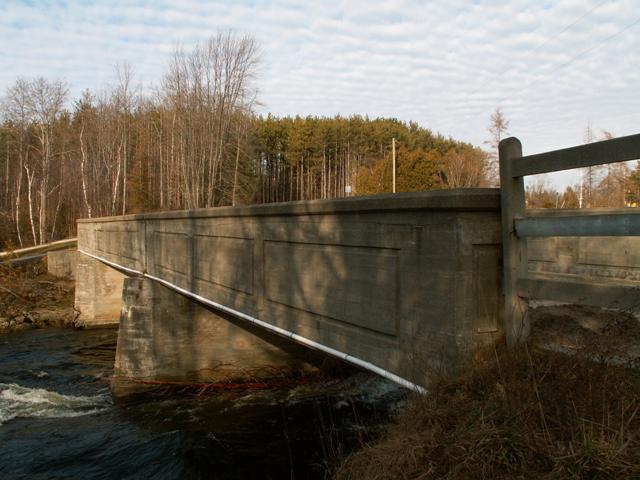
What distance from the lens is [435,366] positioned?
4.33 meters

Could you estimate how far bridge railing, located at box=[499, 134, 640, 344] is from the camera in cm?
303

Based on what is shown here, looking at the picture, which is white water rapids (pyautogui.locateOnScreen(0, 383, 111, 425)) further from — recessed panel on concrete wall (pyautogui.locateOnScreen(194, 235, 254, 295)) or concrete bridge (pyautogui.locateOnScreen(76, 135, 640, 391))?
recessed panel on concrete wall (pyautogui.locateOnScreen(194, 235, 254, 295))

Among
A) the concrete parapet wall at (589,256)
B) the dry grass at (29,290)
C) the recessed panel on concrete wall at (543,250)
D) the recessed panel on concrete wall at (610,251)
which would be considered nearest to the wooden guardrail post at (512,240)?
the concrete parapet wall at (589,256)

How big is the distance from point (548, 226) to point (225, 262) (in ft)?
20.5

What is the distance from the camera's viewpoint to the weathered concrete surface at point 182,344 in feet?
38.7

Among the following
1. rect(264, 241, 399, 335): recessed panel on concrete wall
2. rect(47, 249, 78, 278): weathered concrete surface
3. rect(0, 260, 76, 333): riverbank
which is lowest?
rect(0, 260, 76, 333): riverbank

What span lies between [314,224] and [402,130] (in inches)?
2306

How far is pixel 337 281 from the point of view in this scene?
19.1 ft

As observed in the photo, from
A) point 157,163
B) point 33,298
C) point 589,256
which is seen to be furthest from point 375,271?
point 157,163

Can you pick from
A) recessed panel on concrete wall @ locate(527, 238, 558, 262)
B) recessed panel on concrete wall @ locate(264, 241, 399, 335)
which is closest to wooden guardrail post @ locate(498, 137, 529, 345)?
recessed panel on concrete wall @ locate(264, 241, 399, 335)

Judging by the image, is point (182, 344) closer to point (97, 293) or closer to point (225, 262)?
point (225, 262)

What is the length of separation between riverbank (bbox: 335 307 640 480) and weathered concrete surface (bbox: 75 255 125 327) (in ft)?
63.9

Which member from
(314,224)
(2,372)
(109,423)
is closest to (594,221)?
(314,224)

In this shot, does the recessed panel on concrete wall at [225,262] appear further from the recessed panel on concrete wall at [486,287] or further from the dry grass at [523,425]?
the dry grass at [523,425]
